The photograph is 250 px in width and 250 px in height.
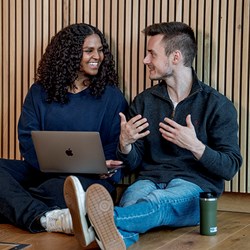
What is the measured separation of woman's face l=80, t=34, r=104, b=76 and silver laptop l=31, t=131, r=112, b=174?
68 centimetres

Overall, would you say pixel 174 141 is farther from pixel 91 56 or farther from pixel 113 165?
pixel 91 56

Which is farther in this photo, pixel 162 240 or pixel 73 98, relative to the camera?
pixel 73 98

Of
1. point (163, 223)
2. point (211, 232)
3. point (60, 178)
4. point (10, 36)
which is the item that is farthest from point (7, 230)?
point (10, 36)

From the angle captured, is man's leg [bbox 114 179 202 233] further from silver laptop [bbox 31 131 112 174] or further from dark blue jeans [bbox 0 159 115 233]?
dark blue jeans [bbox 0 159 115 233]

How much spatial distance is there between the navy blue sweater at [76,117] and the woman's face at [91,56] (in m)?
0.14

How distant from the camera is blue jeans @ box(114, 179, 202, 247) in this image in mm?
3564

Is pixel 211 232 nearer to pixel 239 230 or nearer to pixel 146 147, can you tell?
pixel 239 230

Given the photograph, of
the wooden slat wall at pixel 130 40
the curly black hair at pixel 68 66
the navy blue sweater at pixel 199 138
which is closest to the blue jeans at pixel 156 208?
the navy blue sweater at pixel 199 138

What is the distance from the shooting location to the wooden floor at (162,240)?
3.55 meters

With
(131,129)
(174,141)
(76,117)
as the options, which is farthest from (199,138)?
(76,117)

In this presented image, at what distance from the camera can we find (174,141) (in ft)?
12.7

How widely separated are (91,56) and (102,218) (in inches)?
60.6

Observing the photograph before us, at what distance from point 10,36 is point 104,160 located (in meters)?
1.55

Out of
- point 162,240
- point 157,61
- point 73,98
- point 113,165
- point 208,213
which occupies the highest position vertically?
point 157,61
